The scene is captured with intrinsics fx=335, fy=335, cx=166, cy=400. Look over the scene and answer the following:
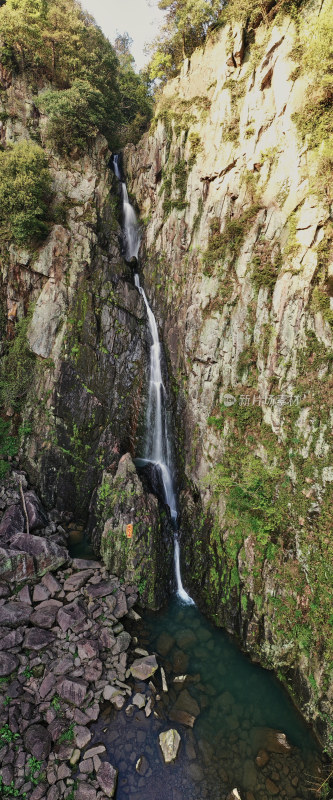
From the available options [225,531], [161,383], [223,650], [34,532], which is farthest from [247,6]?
[223,650]

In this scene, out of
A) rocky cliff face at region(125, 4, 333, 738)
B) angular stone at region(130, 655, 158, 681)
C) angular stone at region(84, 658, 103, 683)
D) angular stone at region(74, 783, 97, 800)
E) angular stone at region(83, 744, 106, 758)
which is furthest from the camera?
angular stone at region(130, 655, 158, 681)

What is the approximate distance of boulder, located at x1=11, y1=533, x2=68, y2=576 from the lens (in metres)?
13.1

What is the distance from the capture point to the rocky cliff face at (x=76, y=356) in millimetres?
16516

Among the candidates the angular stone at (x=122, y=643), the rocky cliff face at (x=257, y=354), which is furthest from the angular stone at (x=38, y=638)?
the rocky cliff face at (x=257, y=354)

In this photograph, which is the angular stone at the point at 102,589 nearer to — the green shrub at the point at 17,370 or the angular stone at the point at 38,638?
the angular stone at the point at 38,638

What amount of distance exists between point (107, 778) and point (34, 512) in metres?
9.25

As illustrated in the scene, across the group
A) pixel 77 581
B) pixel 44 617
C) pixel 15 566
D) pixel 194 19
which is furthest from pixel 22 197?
pixel 44 617

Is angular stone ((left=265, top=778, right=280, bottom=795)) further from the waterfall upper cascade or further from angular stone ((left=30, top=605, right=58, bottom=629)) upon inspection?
angular stone ((left=30, top=605, right=58, bottom=629))

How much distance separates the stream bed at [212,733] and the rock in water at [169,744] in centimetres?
13

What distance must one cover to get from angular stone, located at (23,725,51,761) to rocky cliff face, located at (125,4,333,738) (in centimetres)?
622

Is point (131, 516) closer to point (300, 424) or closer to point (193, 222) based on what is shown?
point (300, 424)

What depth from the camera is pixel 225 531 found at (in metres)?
12.1

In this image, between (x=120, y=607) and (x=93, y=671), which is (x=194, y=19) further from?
(x=93, y=671)

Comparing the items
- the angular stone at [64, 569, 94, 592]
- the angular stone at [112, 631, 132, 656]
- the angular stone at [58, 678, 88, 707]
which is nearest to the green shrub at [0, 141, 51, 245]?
the angular stone at [64, 569, 94, 592]
